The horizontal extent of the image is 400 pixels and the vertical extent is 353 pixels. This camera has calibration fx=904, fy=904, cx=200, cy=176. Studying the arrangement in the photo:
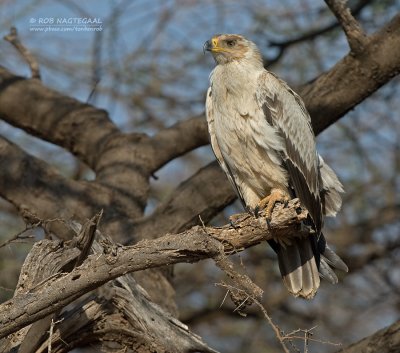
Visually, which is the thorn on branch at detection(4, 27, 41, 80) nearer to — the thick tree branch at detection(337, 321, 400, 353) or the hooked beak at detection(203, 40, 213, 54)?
the hooked beak at detection(203, 40, 213, 54)

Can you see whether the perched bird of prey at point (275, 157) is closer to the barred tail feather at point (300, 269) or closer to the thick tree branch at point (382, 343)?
the barred tail feather at point (300, 269)

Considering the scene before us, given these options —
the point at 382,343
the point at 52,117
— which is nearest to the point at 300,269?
the point at 382,343

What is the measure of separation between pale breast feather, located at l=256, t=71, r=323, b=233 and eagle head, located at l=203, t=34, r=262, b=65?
29 centimetres

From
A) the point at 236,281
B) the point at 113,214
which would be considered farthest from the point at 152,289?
the point at 236,281

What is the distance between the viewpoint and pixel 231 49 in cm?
618

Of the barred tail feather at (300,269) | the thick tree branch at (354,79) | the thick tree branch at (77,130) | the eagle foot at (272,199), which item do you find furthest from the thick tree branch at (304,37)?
the barred tail feather at (300,269)

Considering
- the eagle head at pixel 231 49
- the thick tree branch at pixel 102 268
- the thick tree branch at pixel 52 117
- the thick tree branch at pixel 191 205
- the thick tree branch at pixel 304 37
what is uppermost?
the eagle head at pixel 231 49

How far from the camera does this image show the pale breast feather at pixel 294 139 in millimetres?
5617

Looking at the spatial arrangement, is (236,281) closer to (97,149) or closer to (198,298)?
(97,149)

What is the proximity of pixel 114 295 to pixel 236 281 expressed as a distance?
1.04 meters

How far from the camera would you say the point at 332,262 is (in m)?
5.64

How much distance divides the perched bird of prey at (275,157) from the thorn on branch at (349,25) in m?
0.94

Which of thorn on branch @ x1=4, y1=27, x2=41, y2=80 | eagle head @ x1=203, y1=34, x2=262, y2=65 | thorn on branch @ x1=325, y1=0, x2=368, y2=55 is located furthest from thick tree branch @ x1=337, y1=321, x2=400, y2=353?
thorn on branch @ x1=4, y1=27, x2=41, y2=80

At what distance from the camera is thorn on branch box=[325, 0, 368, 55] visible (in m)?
6.46
